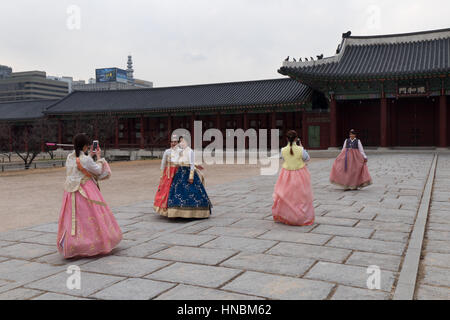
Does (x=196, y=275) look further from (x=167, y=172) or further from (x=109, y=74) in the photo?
(x=109, y=74)

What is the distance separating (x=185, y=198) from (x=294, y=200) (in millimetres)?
1630

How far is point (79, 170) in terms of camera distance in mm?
4371

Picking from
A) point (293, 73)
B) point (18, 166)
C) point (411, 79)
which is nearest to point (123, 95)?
point (18, 166)

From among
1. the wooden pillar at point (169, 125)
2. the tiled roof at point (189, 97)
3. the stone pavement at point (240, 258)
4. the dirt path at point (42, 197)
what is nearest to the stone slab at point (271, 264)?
the stone pavement at point (240, 258)

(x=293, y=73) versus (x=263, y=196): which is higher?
(x=293, y=73)

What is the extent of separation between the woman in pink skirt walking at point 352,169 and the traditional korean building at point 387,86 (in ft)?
40.5

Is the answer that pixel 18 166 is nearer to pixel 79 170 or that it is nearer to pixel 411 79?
pixel 79 170

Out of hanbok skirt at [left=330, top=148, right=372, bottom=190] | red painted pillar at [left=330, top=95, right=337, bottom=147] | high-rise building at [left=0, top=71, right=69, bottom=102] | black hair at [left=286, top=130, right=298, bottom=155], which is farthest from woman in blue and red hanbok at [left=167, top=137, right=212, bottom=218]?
high-rise building at [left=0, top=71, right=69, bottom=102]

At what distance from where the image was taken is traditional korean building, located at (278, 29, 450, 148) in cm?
2042

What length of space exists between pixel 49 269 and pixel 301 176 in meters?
3.46

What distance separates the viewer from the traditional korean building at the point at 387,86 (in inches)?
804

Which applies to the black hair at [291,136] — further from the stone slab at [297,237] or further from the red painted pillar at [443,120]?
the red painted pillar at [443,120]

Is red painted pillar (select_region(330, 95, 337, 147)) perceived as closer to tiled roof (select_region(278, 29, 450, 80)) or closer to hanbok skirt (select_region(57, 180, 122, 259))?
tiled roof (select_region(278, 29, 450, 80))

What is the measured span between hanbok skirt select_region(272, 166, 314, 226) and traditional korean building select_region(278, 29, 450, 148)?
52.1 feet
